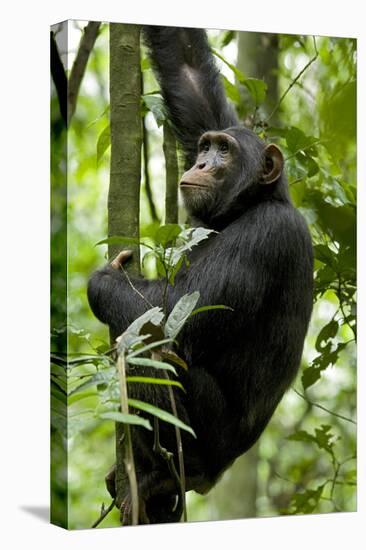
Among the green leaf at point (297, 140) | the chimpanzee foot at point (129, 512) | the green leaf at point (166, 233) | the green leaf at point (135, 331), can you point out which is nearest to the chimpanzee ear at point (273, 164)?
the green leaf at point (297, 140)

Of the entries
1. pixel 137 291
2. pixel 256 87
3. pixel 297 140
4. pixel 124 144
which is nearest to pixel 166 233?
pixel 137 291

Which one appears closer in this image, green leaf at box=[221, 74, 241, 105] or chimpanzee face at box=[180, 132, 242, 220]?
chimpanzee face at box=[180, 132, 242, 220]

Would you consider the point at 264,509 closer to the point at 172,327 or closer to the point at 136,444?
the point at 136,444

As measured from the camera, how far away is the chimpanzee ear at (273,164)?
20.7 ft

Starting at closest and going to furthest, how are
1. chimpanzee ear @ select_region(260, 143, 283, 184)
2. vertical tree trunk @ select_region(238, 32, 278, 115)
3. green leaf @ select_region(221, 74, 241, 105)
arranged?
chimpanzee ear @ select_region(260, 143, 283, 184) < green leaf @ select_region(221, 74, 241, 105) < vertical tree trunk @ select_region(238, 32, 278, 115)

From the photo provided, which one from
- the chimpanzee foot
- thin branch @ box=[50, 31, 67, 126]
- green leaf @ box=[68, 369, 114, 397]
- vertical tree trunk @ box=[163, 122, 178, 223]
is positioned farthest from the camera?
vertical tree trunk @ box=[163, 122, 178, 223]

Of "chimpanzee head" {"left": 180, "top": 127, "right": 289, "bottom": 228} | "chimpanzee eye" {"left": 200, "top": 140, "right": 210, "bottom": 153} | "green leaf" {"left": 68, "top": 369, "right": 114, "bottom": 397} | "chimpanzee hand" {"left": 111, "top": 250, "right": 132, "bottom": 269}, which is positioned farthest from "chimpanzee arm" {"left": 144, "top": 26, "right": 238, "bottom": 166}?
"green leaf" {"left": 68, "top": 369, "right": 114, "bottom": 397}

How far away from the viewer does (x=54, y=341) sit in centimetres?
580

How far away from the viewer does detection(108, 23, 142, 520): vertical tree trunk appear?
5574mm

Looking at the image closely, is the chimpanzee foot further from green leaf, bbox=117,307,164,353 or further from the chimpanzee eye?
the chimpanzee eye

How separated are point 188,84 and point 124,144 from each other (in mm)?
1491

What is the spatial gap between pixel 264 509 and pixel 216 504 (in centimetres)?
361

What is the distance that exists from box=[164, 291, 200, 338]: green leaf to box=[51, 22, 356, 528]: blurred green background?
1.81 ft

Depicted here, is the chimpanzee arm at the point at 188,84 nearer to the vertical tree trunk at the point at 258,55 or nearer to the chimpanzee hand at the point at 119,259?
the chimpanzee hand at the point at 119,259
